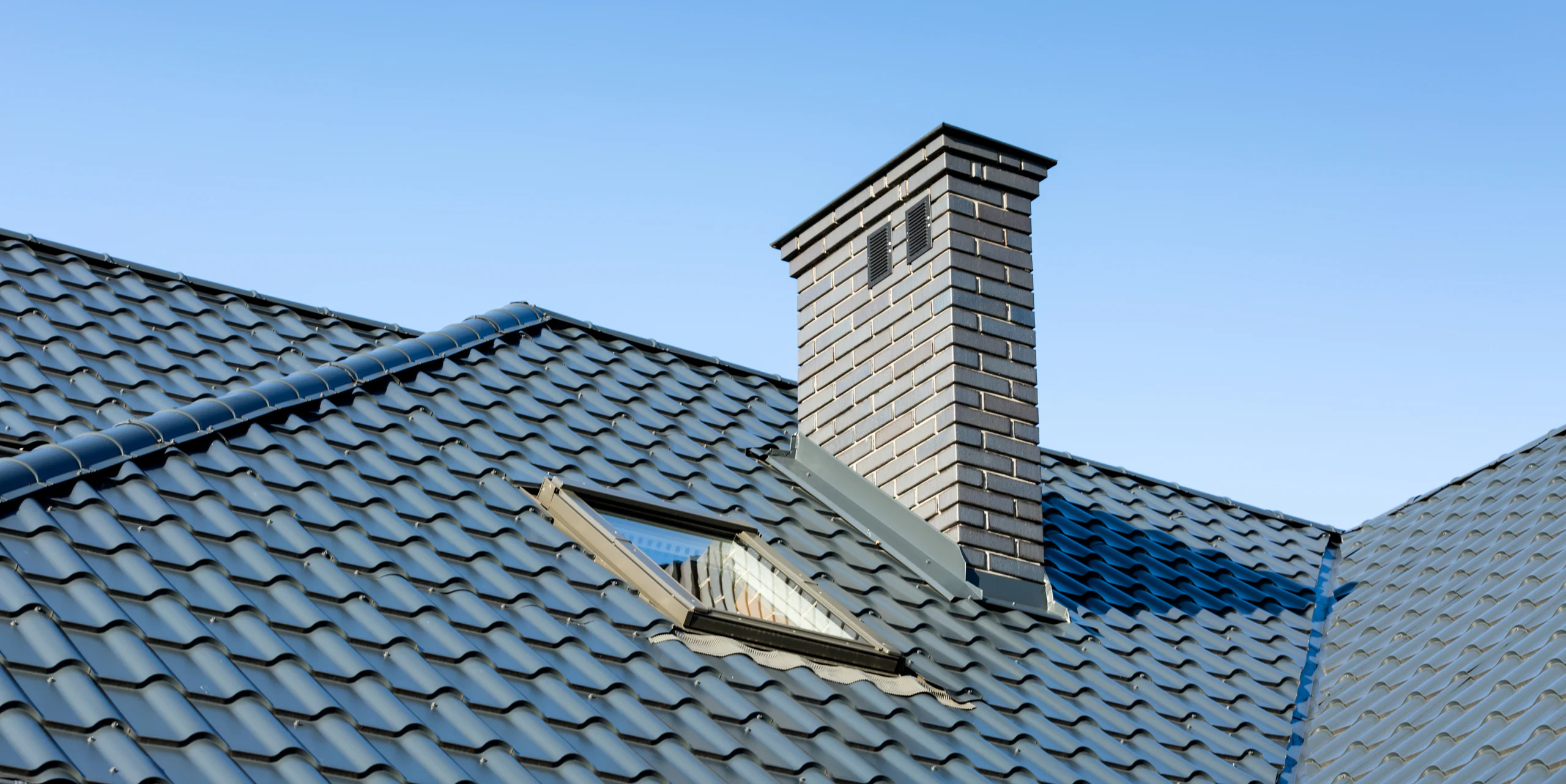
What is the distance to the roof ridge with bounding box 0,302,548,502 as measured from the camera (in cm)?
688

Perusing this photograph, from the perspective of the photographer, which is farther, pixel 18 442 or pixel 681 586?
pixel 681 586

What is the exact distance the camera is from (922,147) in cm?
1026

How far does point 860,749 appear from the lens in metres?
6.95

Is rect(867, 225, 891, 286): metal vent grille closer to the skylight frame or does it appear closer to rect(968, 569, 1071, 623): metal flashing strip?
rect(968, 569, 1071, 623): metal flashing strip

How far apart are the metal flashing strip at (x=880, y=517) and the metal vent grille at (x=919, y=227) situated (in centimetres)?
127

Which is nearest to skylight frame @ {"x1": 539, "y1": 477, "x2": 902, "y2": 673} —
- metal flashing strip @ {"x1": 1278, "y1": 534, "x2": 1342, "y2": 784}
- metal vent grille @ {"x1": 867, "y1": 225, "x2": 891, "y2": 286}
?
metal flashing strip @ {"x1": 1278, "y1": 534, "x2": 1342, "y2": 784}

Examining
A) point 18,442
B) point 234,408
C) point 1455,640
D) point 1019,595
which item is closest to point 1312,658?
point 1455,640

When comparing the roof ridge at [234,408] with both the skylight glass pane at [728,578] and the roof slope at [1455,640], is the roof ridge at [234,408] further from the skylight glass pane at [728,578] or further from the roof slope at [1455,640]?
Result: the roof slope at [1455,640]

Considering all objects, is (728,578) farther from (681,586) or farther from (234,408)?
(234,408)

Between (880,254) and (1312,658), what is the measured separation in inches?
134

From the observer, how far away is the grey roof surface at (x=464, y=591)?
5734mm

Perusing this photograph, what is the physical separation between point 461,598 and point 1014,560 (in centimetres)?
348

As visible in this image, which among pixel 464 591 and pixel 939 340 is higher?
pixel 939 340

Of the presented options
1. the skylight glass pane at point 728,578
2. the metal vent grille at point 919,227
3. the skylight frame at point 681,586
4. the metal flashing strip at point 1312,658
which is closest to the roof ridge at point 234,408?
the skylight frame at point 681,586
